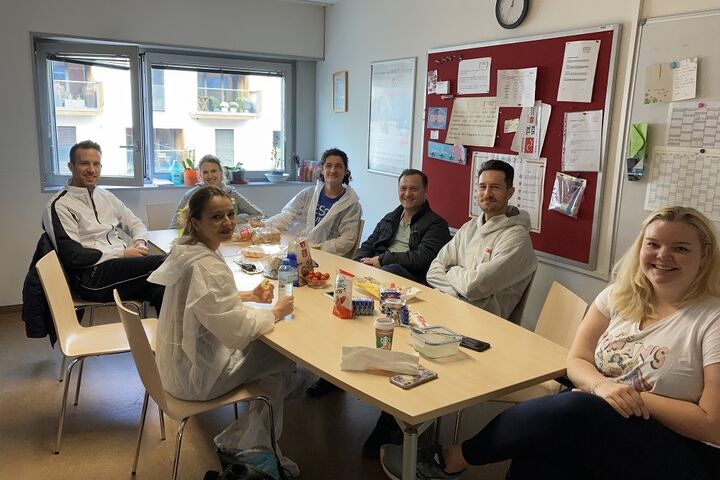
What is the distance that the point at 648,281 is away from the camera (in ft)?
5.65

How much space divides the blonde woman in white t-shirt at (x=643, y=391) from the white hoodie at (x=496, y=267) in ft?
2.49

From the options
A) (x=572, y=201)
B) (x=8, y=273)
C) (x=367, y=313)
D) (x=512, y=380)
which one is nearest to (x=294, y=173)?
(x=8, y=273)

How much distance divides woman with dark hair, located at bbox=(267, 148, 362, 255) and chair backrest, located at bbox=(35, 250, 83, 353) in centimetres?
143

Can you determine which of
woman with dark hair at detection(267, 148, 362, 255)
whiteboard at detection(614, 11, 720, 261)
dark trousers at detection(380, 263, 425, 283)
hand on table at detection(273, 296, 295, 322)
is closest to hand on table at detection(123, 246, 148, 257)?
woman with dark hair at detection(267, 148, 362, 255)

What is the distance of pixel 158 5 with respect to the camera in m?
4.36

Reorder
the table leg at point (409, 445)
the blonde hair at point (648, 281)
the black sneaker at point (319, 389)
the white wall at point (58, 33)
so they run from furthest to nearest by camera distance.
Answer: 1. the white wall at point (58, 33)
2. the black sneaker at point (319, 389)
3. the blonde hair at point (648, 281)
4. the table leg at point (409, 445)

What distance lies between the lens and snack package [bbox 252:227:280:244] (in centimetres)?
332

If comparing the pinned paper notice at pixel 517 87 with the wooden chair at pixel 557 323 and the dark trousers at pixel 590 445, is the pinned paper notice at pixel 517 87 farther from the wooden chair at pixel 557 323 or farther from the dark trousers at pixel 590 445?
the dark trousers at pixel 590 445

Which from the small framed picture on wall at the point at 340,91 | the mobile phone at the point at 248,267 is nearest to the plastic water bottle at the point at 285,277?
the mobile phone at the point at 248,267

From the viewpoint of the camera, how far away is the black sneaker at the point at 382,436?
243cm

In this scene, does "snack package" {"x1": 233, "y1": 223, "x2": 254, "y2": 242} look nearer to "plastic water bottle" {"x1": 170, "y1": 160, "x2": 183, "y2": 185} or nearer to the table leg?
"plastic water bottle" {"x1": 170, "y1": 160, "x2": 183, "y2": 185}

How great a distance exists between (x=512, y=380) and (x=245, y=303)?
3.54 feet

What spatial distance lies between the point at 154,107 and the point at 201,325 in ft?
11.5

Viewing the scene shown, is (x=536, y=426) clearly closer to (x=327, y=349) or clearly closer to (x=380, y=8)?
(x=327, y=349)
